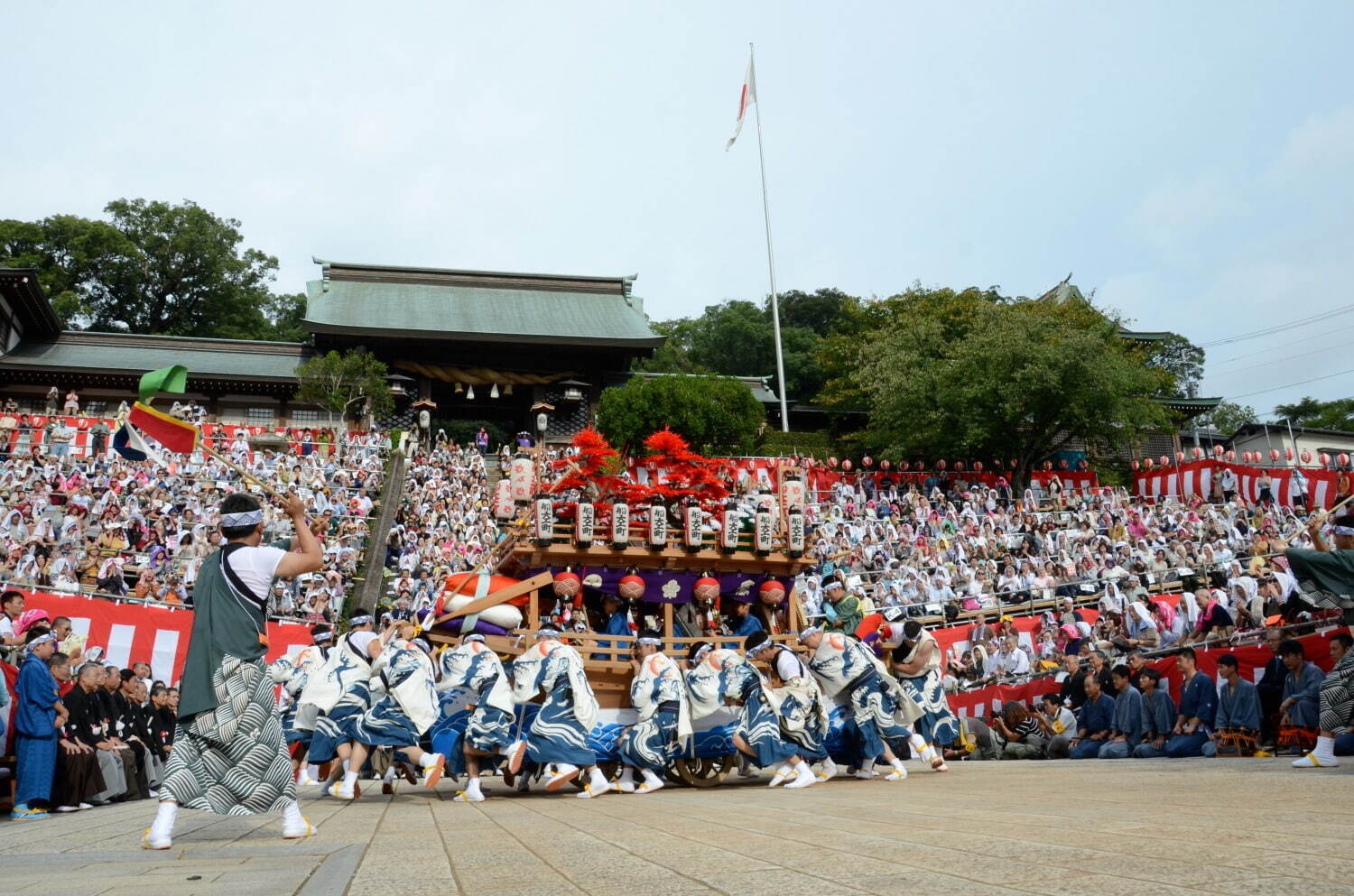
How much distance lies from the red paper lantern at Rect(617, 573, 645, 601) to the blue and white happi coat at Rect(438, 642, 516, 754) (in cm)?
232

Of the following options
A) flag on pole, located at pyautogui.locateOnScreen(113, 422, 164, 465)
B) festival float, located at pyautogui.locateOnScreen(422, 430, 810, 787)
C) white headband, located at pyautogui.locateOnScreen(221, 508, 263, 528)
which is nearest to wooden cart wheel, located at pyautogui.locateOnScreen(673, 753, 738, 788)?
festival float, located at pyautogui.locateOnScreen(422, 430, 810, 787)

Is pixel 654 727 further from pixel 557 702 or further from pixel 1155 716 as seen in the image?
pixel 1155 716

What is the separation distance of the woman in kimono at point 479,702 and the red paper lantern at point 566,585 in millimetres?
1776

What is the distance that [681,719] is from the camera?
852 cm

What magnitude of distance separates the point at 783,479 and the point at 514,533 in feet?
11.2

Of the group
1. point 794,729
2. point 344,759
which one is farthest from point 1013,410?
point 344,759

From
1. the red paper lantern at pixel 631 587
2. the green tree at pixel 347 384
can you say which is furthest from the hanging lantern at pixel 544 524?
the green tree at pixel 347 384

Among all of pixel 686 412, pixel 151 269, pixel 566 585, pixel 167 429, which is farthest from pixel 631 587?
pixel 151 269

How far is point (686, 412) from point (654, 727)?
2054 centimetres

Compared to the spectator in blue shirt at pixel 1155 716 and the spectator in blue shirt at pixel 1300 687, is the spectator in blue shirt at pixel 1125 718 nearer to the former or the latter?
the spectator in blue shirt at pixel 1155 716

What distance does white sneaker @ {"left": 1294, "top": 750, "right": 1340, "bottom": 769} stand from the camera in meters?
7.10

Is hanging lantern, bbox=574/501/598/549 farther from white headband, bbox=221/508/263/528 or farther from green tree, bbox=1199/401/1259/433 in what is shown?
green tree, bbox=1199/401/1259/433

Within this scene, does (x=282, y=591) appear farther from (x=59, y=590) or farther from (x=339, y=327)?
(x=339, y=327)

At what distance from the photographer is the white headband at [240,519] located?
5168mm
